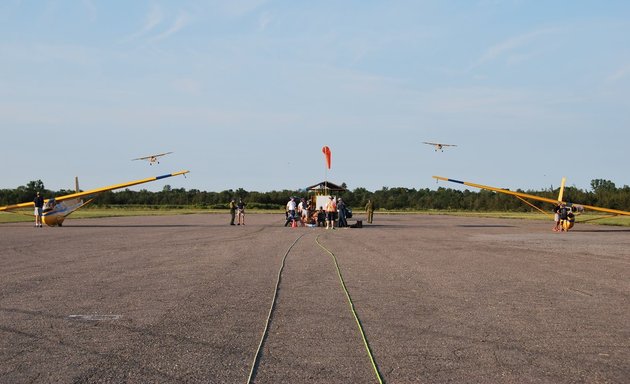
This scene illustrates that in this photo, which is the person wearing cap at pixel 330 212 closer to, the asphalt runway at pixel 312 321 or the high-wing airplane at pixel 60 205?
the high-wing airplane at pixel 60 205

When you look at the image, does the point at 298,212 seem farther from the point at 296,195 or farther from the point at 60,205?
the point at 296,195

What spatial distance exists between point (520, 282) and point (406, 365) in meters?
6.24

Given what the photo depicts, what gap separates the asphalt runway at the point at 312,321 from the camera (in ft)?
17.6

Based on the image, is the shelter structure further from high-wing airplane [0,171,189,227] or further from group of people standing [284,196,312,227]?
high-wing airplane [0,171,189,227]

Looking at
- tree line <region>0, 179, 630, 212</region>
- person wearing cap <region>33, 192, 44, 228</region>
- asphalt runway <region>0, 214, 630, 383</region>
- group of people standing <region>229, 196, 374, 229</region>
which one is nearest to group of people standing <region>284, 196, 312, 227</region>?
group of people standing <region>229, 196, 374, 229</region>

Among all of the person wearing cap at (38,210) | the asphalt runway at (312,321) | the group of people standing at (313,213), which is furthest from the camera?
the person wearing cap at (38,210)

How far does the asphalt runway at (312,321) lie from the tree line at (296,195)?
288 ft

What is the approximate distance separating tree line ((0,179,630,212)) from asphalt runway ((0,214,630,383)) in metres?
87.8

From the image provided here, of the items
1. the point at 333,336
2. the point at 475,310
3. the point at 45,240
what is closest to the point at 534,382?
the point at 333,336

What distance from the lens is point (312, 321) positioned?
748 cm

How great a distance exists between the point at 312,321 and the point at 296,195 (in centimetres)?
9432

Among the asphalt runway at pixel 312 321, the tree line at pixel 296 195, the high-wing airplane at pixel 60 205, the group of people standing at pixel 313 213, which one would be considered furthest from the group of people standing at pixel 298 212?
the tree line at pixel 296 195

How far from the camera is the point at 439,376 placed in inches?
205

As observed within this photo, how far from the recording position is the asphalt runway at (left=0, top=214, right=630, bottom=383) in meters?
5.36
